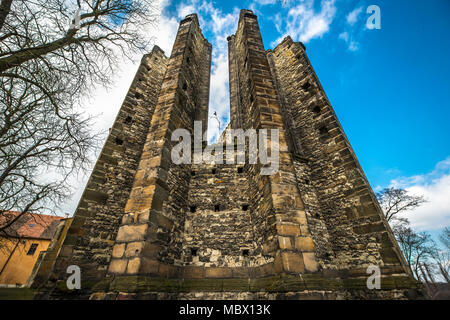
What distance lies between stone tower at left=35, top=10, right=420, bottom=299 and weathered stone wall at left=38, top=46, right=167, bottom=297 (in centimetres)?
3

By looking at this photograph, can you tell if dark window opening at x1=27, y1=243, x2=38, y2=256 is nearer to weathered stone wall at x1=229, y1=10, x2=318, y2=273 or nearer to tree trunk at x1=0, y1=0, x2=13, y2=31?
tree trunk at x1=0, y1=0, x2=13, y2=31

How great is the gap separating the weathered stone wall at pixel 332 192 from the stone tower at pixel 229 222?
0.11 ft

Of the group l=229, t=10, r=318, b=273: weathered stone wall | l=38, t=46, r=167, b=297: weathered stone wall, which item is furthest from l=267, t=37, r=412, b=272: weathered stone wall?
l=38, t=46, r=167, b=297: weathered stone wall

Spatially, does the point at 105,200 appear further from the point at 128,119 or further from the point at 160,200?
the point at 128,119

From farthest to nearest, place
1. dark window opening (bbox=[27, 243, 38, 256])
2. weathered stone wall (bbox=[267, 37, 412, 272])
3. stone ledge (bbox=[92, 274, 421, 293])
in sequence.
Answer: dark window opening (bbox=[27, 243, 38, 256]), weathered stone wall (bbox=[267, 37, 412, 272]), stone ledge (bbox=[92, 274, 421, 293])

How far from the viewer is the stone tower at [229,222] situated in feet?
12.6

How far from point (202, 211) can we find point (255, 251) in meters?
1.94

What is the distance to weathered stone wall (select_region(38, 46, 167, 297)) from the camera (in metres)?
5.01

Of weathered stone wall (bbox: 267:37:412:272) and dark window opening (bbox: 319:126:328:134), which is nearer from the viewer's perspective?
weathered stone wall (bbox: 267:37:412:272)

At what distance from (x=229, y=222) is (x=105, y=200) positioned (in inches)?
163

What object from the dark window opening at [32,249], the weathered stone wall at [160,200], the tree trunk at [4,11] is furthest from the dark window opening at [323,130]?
the dark window opening at [32,249]

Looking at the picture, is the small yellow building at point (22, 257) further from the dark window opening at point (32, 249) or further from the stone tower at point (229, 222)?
the stone tower at point (229, 222)
